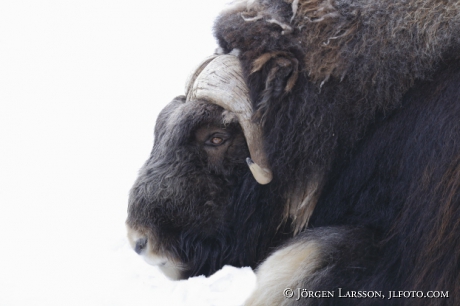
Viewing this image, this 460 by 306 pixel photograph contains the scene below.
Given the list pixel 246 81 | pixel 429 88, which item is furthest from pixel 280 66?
pixel 429 88

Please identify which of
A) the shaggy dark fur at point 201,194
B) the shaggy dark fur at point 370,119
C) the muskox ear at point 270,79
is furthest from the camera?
the shaggy dark fur at point 201,194

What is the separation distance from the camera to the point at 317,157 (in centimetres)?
215

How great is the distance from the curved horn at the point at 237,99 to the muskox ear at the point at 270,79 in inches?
1.6

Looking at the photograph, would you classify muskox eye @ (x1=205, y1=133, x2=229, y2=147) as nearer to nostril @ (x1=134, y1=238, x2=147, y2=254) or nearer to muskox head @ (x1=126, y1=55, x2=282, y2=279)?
muskox head @ (x1=126, y1=55, x2=282, y2=279)

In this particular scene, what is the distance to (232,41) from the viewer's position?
230cm

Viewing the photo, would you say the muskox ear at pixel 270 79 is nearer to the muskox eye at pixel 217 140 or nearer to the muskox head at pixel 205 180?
the muskox head at pixel 205 180

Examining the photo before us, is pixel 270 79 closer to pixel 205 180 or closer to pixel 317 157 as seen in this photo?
pixel 317 157

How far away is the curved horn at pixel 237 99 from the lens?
221 centimetres

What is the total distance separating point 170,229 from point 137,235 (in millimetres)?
131

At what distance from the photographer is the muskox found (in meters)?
1.90

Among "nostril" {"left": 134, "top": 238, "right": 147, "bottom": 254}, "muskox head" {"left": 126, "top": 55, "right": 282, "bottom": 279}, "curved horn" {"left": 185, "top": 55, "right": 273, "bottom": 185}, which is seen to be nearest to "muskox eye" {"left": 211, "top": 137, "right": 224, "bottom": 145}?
"muskox head" {"left": 126, "top": 55, "right": 282, "bottom": 279}

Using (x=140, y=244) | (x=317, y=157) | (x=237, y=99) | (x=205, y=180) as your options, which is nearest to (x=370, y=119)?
(x=317, y=157)

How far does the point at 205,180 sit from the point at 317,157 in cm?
45

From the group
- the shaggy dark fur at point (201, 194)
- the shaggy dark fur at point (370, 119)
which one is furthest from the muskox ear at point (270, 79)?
the shaggy dark fur at point (201, 194)
